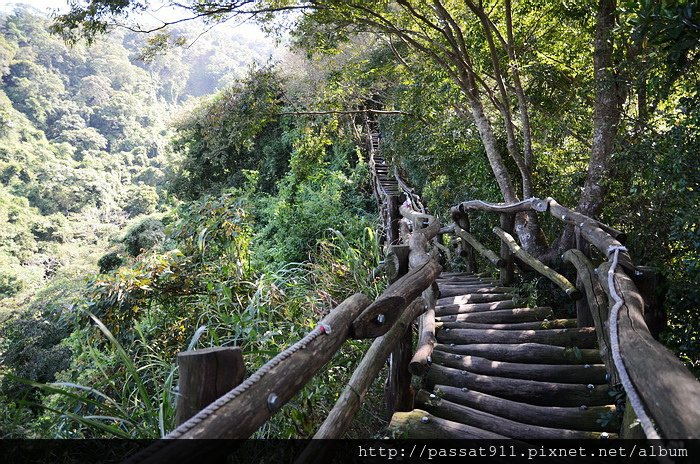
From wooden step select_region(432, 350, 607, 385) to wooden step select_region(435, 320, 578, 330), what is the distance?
0.51 metres

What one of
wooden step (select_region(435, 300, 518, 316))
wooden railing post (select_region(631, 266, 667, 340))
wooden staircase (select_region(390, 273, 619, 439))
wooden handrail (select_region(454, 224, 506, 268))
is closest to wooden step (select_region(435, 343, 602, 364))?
wooden staircase (select_region(390, 273, 619, 439))

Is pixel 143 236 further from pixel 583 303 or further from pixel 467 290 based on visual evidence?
pixel 583 303

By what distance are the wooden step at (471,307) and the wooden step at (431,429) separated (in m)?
1.68

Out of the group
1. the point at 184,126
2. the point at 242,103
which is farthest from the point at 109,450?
the point at 184,126

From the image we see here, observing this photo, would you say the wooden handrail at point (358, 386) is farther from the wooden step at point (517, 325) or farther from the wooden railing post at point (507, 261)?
the wooden railing post at point (507, 261)

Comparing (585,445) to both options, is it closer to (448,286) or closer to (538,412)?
(538,412)

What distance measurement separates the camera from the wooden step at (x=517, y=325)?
3436 millimetres

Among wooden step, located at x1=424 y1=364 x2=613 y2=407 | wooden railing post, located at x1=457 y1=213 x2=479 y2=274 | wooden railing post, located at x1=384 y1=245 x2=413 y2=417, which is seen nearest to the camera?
wooden step, located at x1=424 y1=364 x2=613 y2=407

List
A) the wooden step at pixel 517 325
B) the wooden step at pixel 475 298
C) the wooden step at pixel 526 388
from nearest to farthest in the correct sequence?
the wooden step at pixel 526 388, the wooden step at pixel 517 325, the wooden step at pixel 475 298

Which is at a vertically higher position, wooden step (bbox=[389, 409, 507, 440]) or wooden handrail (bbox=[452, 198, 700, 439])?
wooden handrail (bbox=[452, 198, 700, 439])

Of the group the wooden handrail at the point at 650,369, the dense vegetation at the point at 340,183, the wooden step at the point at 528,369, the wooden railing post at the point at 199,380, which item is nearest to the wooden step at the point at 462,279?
the dense vegetation at the point at 340,183

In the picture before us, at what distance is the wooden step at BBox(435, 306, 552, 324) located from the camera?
12.5ft

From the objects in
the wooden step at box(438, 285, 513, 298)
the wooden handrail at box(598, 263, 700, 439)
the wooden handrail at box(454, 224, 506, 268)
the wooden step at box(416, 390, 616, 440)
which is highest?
the wooden handrail at box(598, 263, 700, 439)

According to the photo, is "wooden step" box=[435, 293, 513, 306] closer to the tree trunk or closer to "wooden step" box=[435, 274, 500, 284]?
"wooden step" box=[435, 274, 500, 284]
